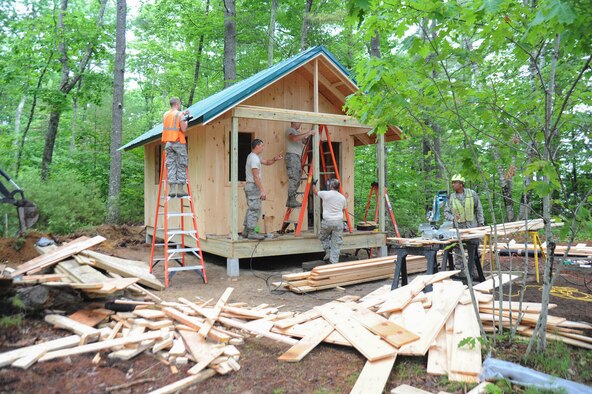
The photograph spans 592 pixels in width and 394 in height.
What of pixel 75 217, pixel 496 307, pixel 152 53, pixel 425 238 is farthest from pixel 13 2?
pixel 496 307

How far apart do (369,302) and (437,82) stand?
10.1 ft

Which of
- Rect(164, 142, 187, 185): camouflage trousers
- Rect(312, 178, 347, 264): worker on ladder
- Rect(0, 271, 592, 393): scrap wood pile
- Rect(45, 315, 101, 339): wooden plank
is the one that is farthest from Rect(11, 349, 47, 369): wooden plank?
Rect(312, 178, 347, 264): worker on ladder

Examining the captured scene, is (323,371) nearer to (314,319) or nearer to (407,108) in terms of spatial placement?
(314,319)

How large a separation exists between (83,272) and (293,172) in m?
5.14

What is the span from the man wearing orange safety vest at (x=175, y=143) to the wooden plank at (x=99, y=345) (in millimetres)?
4087

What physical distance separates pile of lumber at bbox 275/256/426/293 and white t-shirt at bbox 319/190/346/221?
3.43 feet

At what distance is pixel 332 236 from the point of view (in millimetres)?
8781

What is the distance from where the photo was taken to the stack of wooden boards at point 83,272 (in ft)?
17.8

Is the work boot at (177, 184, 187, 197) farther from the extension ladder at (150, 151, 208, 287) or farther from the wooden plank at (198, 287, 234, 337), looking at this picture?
the wooden plank at (198, 287, 234, 337)

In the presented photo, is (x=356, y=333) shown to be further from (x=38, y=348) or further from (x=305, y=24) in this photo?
(x=305, y=24)

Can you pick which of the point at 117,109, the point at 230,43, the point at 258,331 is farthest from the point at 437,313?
the point at 230,43

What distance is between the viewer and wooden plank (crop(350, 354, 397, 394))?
3510 millimetres

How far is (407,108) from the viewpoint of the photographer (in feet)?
14.0

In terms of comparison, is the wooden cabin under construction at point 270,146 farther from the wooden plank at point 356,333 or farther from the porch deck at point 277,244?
the wooden plank at point 356,333
